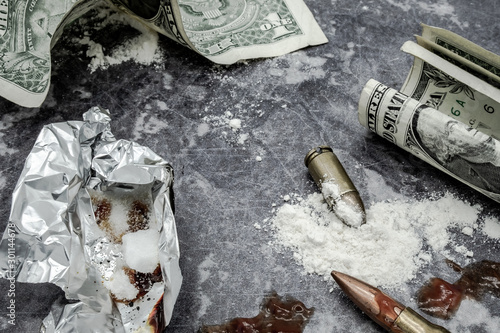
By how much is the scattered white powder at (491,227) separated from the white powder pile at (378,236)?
0.02m

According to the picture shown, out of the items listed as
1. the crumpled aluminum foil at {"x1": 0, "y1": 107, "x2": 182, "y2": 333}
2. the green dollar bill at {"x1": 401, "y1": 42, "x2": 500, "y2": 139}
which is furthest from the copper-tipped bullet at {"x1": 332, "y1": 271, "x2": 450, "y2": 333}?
the green dollar bill at {"x1": 401, "y1": 42, "x2": 500, "y2": 139}

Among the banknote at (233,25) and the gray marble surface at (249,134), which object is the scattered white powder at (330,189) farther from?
the banknote at (233,25)

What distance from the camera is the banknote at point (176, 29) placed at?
1.34 meters

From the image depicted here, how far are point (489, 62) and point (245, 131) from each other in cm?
53

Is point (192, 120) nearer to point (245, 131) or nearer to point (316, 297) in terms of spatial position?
point (245, 131)

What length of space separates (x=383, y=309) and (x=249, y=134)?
19.5 inches

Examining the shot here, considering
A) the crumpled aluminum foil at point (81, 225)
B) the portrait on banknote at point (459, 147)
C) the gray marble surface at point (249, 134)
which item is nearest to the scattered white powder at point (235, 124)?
the gray marble surface at point (249, 134)

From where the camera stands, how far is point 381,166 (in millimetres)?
1275

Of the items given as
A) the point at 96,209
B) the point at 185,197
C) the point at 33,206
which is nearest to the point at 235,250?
the point at 185,197

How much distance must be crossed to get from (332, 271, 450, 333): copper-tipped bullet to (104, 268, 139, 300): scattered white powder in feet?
1.20

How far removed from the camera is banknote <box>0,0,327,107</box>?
1337 millimetres

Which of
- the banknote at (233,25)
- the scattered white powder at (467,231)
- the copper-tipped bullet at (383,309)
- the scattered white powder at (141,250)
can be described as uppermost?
the banknote at (233,25)

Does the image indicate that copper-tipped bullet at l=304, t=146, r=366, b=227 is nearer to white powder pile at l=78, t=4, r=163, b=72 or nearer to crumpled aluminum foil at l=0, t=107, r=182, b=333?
crumpled aluminum foil at l=0, t=107, r=182, b=333

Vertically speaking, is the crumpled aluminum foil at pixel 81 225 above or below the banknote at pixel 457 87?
below
